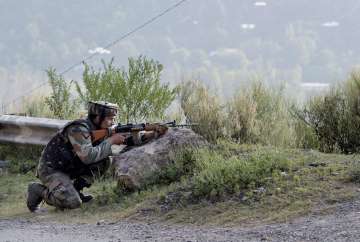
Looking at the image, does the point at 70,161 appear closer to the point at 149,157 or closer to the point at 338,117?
the point at 149,157

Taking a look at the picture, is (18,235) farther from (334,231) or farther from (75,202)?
(334,231)

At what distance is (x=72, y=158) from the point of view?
9234 millimetres

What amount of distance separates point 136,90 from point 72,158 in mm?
3929

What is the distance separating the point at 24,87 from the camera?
31312 millimetres

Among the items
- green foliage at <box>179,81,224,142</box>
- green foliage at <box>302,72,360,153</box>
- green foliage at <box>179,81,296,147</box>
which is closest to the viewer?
green foliage at <box>302,72,360,153</box>

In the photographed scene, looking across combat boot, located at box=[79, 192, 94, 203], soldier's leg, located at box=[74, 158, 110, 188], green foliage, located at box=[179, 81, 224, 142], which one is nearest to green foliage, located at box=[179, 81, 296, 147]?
green foliage, located at box=[179, 81, 224, 142]

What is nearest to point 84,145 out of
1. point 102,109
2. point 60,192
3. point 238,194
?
point 102,109

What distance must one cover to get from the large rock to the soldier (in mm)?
184

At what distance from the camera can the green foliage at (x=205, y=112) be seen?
11.1 metres

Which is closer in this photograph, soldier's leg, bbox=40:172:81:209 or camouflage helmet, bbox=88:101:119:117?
soldier's leg, bbox=40:172:81:209

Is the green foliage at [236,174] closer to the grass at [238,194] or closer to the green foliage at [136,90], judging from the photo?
the grass at [238,194]

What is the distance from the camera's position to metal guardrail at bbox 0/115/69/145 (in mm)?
11938

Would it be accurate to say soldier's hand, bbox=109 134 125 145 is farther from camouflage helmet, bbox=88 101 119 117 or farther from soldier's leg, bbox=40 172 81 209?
soldier's leg, bbox=40 172 81 209

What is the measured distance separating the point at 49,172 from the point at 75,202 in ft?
1.94
